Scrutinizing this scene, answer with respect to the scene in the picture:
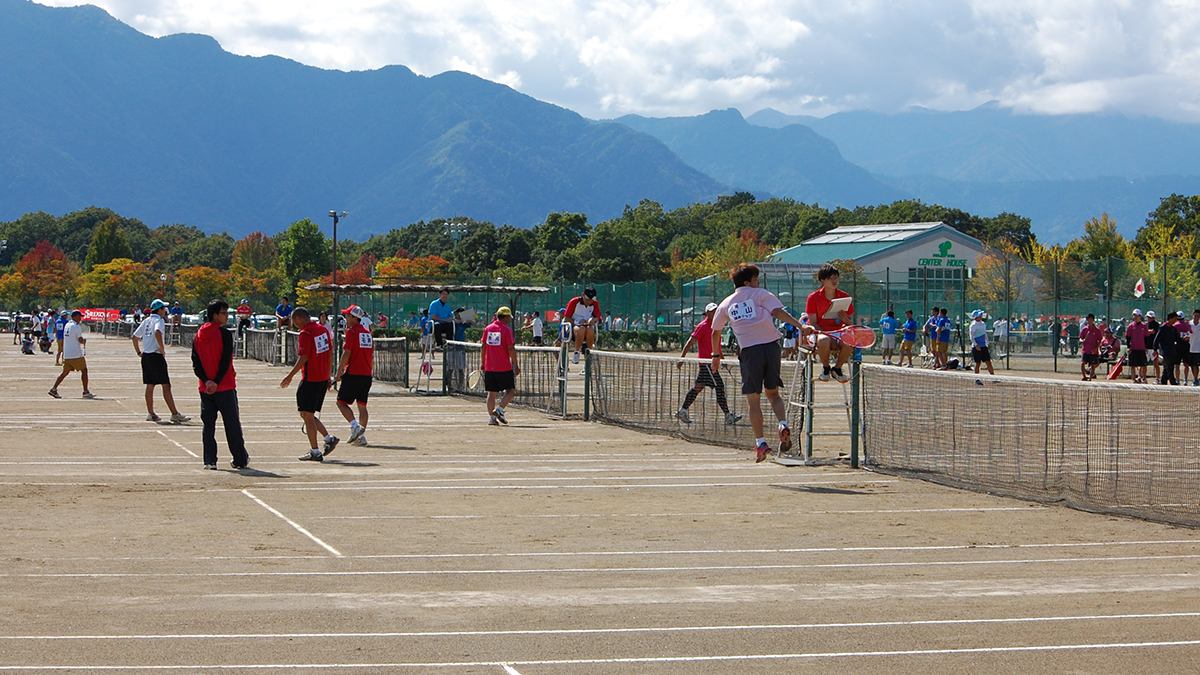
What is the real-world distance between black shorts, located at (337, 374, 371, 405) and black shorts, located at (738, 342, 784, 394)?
217 inches

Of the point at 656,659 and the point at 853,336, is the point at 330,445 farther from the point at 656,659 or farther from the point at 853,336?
the point at 656,659

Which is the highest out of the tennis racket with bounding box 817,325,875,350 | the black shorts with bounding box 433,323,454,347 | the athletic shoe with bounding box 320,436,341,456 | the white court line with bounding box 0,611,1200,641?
the black shorts with bounding box 433,323,454,347

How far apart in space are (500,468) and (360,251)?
532 ft

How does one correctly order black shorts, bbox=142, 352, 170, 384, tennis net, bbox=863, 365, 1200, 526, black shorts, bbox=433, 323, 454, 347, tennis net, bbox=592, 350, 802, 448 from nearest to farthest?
tennis net, bbox=863, 365, 1200, 526 < tennis net, bbox=592, 350, 802, 448 < black shorts, bbox=142, 352, 170, 384 < black shorts, bbox=433, 323, 454, 347

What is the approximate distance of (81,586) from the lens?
22.8ft

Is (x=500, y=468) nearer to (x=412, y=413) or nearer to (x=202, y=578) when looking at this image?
(x=202, y=578)

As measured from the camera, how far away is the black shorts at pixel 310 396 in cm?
1380

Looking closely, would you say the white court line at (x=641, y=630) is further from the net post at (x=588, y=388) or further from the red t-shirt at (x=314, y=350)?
the net post at (x=588, y=388)

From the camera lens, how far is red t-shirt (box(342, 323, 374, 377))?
49.8 ft

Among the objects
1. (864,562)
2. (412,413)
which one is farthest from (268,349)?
(864,562)

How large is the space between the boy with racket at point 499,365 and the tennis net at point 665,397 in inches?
53.4

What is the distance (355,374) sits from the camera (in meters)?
15.2

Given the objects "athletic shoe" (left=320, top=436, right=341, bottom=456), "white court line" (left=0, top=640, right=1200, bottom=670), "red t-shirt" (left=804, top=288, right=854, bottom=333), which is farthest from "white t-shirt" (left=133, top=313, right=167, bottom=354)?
"white court line" (left=0, top=640, right=1200, bottom=670)

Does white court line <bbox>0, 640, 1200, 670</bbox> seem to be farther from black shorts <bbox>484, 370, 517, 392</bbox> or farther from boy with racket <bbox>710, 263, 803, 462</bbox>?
black shorts <bbox>484, 370, 517, 392</bbox>
